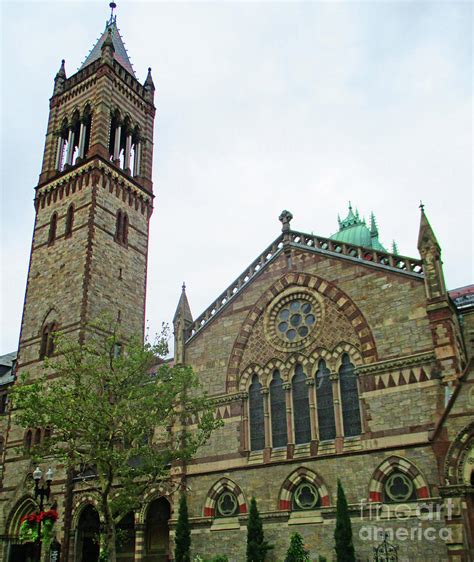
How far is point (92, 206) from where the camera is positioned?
39.8m

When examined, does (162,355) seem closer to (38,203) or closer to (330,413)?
(330,413)

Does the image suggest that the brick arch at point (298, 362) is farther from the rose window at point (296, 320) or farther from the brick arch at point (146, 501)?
the brick arch at point (146, 501)

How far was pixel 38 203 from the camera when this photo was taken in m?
43.7

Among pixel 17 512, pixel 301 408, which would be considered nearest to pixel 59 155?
pixel 17 512

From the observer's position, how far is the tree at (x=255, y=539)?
24.8m

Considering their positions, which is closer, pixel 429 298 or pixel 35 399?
pixel 35 399

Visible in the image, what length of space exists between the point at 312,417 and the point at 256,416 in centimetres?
300

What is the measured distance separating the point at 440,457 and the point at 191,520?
1187 cm

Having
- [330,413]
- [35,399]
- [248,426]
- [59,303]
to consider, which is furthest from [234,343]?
[59,303]

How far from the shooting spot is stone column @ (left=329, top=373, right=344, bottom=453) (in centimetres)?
2530

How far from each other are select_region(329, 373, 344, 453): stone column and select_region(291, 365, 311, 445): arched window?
144cm

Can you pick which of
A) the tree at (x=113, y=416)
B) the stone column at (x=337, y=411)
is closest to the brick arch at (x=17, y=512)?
the tree at (x=113, y=416)

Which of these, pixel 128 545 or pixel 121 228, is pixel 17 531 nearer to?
pixel 128 545

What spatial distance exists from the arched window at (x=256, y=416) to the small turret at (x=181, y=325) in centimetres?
451
